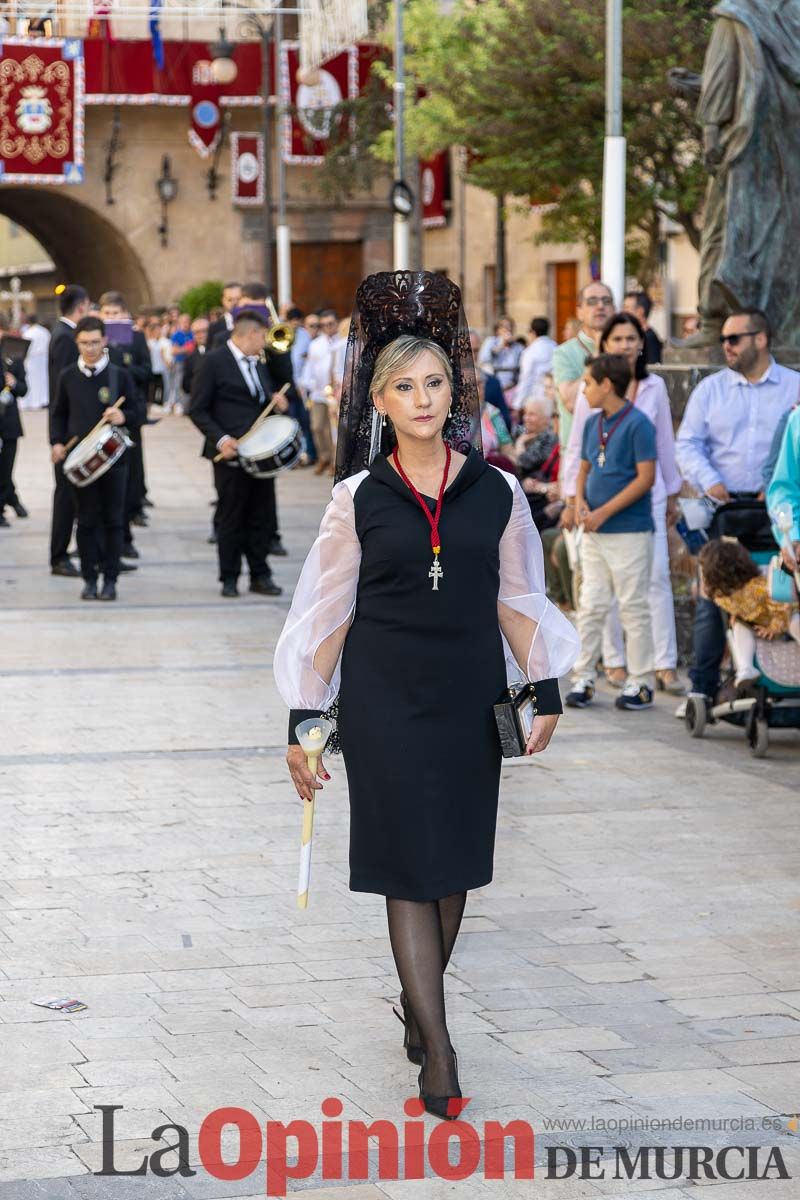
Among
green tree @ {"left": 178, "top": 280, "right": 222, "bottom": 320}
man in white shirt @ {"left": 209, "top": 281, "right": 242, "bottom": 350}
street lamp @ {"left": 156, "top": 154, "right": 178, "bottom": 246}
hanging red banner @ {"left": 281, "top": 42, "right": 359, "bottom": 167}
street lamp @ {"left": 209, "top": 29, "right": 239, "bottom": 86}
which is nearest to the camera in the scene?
man in white shirt @ {"left": 209, "top": 281, "right": 242, "bottom": 350}

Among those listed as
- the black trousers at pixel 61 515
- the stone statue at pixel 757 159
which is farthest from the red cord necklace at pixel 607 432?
the black trousers at pixel 61 515

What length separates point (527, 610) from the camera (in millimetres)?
5109

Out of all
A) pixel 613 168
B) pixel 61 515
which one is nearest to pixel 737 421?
pixel 61 515

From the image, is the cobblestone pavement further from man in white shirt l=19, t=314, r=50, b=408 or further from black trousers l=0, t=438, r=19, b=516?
man in white shirt l=19, t=314, r=50, b=408

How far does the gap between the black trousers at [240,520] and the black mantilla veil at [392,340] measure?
9.20 meters

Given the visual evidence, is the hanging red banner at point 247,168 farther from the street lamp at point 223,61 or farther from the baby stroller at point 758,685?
the baby stroller at point 758,685

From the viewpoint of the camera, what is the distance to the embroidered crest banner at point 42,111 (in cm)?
3897

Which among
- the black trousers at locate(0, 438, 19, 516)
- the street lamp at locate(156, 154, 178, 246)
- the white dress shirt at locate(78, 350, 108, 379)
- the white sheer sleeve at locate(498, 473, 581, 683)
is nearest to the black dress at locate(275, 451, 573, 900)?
the white sheer sleeve at locate(498, 473, 581, 683)

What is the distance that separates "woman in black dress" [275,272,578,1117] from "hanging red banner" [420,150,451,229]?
3999cm

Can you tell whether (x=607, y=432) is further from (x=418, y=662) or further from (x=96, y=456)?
(x=418, y=662)

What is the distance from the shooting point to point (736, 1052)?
5.24 m

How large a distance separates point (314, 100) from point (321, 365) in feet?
50.0

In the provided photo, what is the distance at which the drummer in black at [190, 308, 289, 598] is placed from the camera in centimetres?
1443

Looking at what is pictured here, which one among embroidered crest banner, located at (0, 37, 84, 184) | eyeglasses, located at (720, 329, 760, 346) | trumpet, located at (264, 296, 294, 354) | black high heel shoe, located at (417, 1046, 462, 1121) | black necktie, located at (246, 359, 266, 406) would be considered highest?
embroidered crest banner, located at (0, 37, 84, 184)
